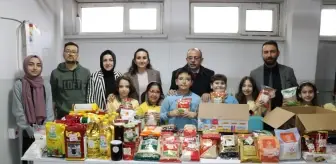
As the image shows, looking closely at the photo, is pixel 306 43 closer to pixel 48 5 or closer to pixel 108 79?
pixel 108 79

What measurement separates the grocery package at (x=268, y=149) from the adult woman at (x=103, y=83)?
1636 mm

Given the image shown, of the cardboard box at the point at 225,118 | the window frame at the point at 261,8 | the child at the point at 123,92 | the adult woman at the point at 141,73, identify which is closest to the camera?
the cardboard box at the point at 225,118

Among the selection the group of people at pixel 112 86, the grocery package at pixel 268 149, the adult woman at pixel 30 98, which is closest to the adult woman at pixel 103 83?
the group of people at pixel 112 86

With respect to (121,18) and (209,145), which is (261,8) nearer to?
(121,18)

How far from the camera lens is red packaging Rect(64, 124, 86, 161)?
5.18 feet

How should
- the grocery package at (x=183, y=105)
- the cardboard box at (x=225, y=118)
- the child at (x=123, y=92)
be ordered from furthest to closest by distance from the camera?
the child at (x=123, y=92) → the grocery package at (x=183, y=105) → the cardboard box at (x=225, y=118)

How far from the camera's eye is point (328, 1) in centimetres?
408

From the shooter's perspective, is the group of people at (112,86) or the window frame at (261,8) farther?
the window frame at (261,8)

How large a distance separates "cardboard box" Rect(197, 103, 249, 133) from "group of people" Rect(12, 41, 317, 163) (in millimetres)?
610

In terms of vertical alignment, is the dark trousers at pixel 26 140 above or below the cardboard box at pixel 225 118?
below

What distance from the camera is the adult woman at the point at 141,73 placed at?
2906mm

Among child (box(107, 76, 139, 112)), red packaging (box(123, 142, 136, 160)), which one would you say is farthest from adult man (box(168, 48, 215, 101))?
red packaging (box(123, 142, 136, 160))

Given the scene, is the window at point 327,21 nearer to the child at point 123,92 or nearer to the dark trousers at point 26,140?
the child at point 123,92

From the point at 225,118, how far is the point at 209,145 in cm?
23
